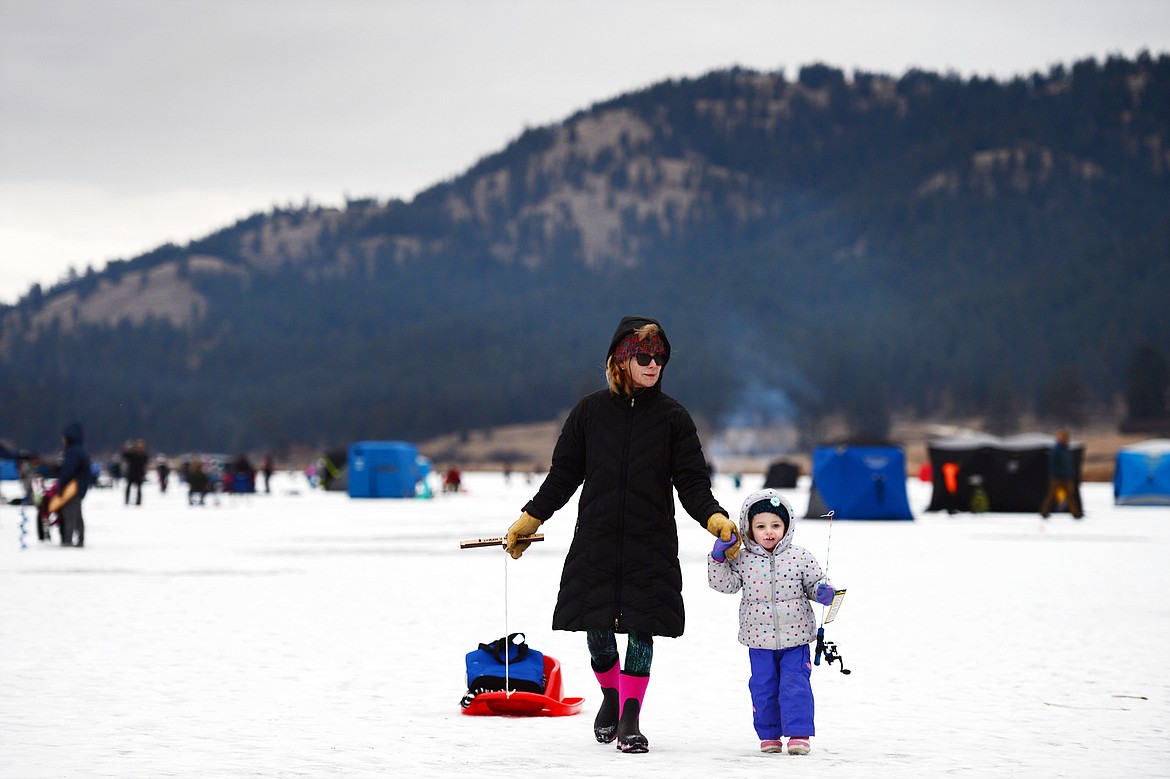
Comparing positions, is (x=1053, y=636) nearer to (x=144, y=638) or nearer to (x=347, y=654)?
(x=347, y=654)

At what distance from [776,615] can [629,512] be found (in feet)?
2.50

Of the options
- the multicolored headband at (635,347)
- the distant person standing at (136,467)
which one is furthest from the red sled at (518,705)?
the distant person standing at (136,467)

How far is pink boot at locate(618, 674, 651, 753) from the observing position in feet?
21.8

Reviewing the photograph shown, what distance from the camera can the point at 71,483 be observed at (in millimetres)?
21844

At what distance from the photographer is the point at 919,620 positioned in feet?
42.1

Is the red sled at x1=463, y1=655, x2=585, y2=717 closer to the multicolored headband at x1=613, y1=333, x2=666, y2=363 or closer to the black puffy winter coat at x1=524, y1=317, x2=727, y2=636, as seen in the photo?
the black puffy winter coat at x1=524, y1=317, x2=727, y2=636

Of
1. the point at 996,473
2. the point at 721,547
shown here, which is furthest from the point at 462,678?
the point at 996,473

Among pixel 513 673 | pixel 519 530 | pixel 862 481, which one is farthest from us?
pixel 862 481

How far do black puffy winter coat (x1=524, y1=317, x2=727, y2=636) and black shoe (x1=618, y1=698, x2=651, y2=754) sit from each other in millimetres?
353

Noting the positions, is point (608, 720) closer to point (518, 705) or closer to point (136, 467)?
point (518, 705)

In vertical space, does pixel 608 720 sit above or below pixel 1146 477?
above

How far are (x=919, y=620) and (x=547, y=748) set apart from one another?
6659 mm

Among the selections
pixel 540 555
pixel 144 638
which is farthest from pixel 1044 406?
pixel 144 638

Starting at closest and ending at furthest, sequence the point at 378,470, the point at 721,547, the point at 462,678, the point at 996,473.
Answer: the point at 721,547
the point at 462,678
the point at 996,473
the point at 378,470
